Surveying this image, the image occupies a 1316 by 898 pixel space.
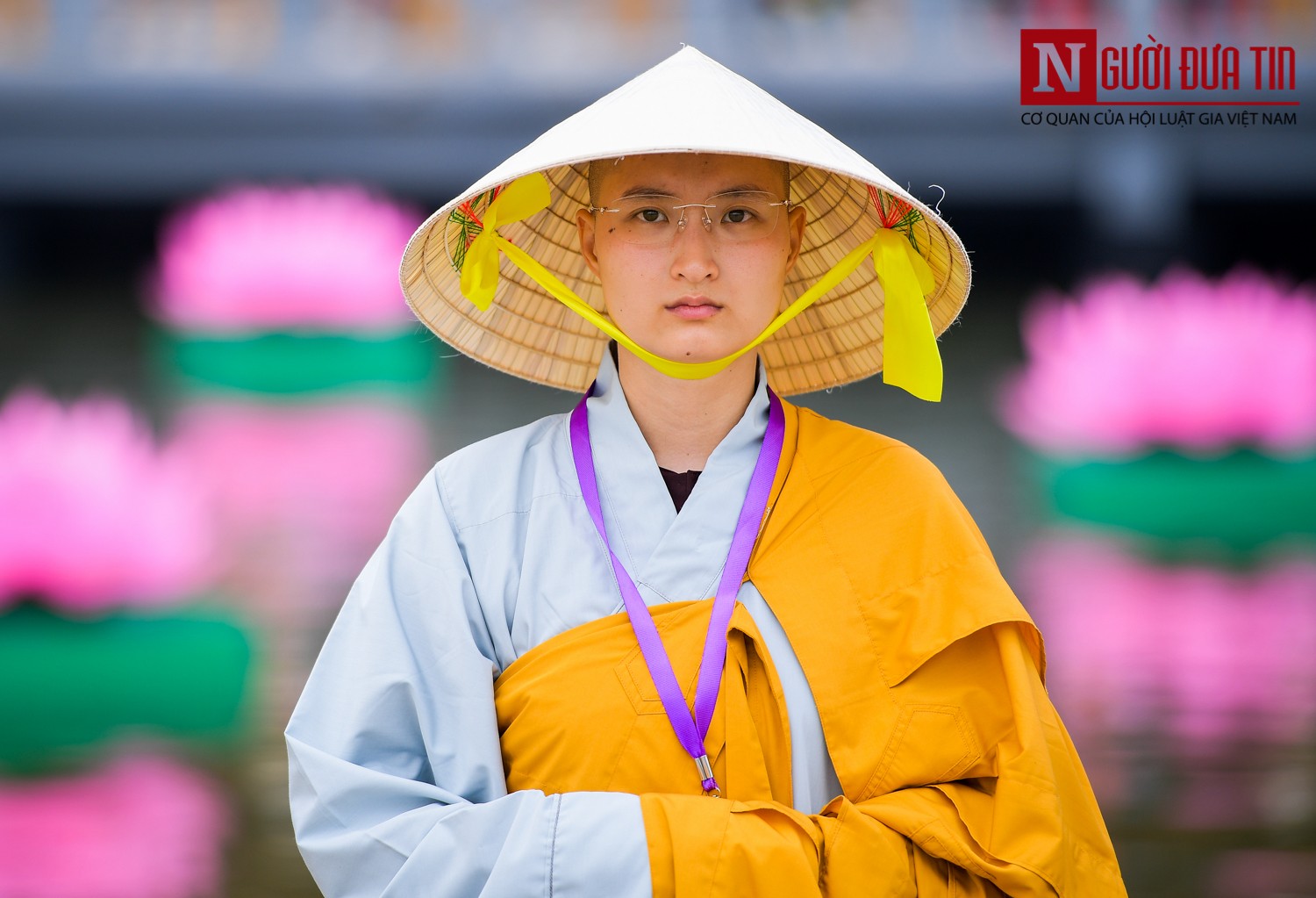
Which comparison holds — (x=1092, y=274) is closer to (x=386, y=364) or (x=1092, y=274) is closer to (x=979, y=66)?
(x=979, y=66)

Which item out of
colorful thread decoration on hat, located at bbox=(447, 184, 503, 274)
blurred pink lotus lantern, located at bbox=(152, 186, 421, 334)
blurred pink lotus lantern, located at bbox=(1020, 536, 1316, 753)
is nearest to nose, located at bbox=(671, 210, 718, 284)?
colorful thread decoration on hat, located at bbox=(447, 184, 503, 274)

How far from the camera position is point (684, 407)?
1678 millimetres

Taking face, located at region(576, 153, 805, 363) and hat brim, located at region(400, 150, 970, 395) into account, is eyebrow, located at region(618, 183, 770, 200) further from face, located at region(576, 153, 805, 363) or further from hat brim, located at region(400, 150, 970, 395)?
hat brim, located at region(400, 150, 970, 395)

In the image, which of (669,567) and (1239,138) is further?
(1239,138)

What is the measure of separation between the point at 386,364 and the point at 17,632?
4.73 metres

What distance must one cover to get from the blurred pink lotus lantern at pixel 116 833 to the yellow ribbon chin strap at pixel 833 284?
1.43 meters

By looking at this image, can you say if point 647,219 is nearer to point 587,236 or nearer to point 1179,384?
point 587,236

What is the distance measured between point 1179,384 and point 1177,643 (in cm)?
256

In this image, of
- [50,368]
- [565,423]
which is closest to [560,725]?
[565,423]

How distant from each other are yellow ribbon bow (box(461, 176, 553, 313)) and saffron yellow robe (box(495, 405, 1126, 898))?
39 centimetres

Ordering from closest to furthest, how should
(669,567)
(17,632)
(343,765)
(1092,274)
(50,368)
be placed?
(343,765), (669,567), (17,632), (50,368), (1092,274)

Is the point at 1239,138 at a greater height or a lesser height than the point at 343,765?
greater

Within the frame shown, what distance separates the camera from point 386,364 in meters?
8.80

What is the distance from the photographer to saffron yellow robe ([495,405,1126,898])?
150cm
